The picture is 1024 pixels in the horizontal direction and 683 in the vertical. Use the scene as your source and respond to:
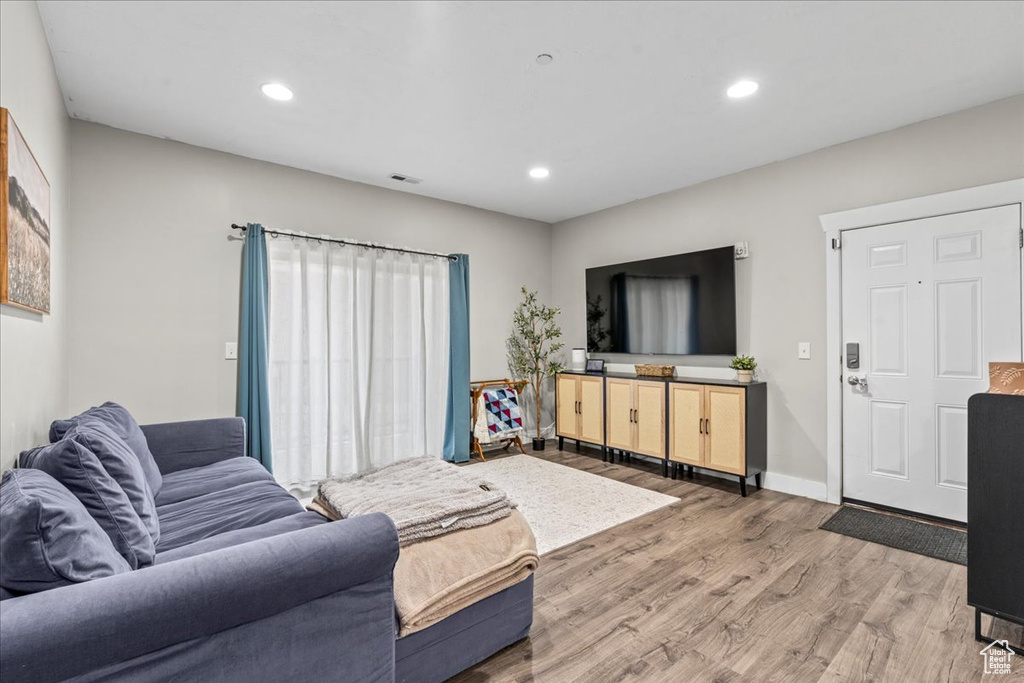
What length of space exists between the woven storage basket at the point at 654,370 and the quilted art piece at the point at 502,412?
1.32 meters

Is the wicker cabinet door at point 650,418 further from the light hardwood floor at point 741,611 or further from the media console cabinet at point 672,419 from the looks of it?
the light hardwood floor at point 741,611

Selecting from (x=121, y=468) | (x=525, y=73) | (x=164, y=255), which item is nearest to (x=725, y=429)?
(x=525, y=73)

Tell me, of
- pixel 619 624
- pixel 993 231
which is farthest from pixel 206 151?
pixel 993 231

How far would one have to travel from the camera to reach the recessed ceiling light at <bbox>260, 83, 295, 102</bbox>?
102 inches

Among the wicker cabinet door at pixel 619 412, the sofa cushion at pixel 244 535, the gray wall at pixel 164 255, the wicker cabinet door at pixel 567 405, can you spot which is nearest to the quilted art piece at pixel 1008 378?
the wicker cabinet door at pixel 619 412

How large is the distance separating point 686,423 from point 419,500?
2783 millimetres

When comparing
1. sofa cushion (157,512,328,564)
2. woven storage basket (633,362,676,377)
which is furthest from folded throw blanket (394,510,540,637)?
woven storage basket (633,362,676,377)

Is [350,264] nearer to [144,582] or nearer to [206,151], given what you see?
[206,151]

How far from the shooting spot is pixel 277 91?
263 cm

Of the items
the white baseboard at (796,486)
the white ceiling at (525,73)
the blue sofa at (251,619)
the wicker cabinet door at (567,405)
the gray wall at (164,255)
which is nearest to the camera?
the blue sofa at (251,619)

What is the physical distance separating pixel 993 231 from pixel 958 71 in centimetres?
98

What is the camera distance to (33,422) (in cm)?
197

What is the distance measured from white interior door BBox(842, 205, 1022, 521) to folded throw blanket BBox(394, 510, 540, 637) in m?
2.83

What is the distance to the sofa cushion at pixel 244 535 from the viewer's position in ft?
5.21
